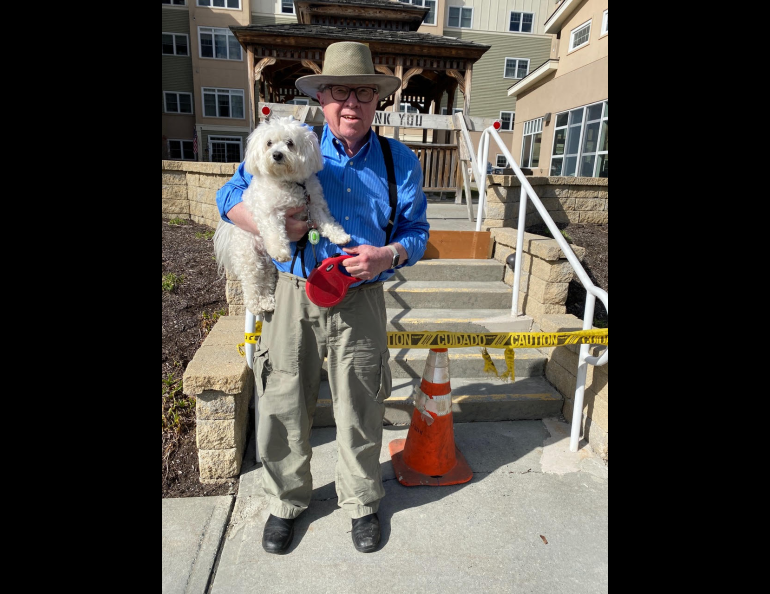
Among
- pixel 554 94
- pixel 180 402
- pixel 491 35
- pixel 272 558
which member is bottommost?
pixel 272 558

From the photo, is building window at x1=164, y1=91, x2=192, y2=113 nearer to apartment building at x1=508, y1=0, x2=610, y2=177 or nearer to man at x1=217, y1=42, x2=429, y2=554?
apartment building at x1=508, y1=0, x2=610, y2=177

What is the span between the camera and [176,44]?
23406mm

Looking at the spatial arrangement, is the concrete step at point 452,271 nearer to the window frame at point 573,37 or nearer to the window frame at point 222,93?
the window frame at point 573,37

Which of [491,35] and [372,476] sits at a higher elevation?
[491,35]

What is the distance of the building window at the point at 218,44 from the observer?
22938 millimetres

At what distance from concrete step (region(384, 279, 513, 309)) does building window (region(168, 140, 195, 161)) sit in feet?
78.0

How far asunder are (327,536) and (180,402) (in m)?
1.64

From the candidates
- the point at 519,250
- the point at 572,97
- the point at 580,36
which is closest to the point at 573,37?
the point at 580,36

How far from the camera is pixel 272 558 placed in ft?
7.66
